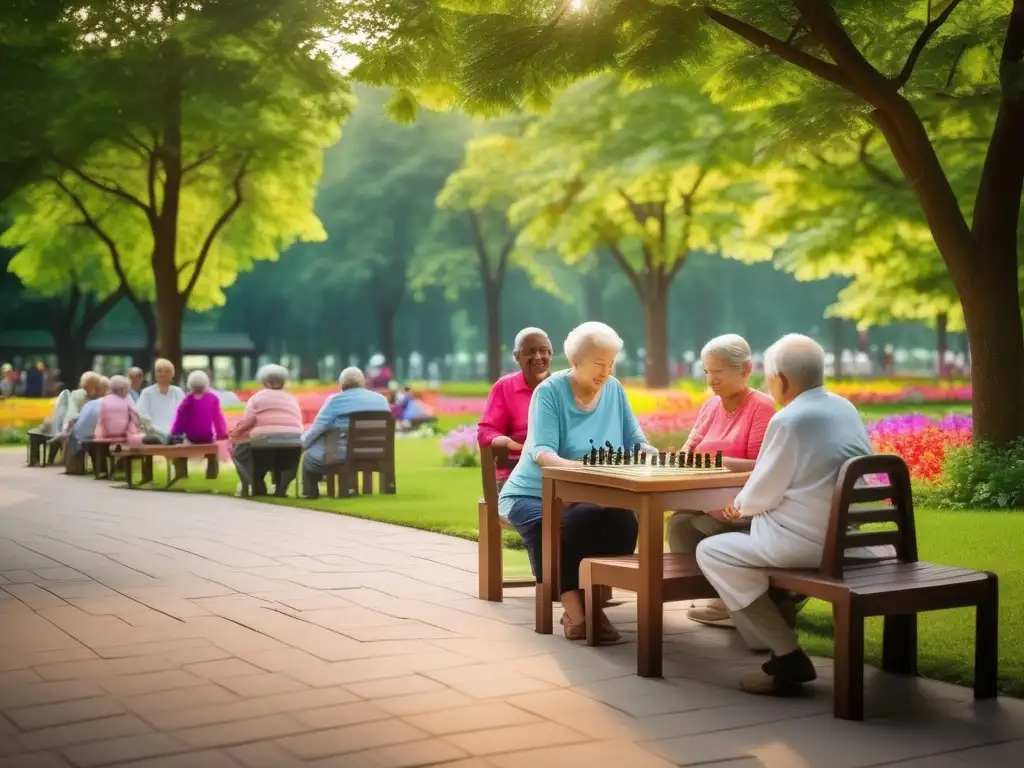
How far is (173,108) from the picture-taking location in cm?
2281

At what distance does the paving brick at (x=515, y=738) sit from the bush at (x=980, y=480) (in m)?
8.52

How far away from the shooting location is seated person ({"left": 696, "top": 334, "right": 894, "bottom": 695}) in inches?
238

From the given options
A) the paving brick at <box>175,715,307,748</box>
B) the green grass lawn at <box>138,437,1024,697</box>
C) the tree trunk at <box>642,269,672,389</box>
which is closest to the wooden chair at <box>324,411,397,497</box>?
the green grass lawn at <box>138,437,1024,697</box>

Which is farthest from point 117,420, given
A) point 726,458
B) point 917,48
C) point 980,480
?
point 726,458

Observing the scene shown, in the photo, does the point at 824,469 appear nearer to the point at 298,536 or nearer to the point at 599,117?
the point at 298,536

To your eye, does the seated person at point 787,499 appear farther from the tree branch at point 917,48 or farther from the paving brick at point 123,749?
the tree branch at point 917,48

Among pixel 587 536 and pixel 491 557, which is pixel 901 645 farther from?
pixel 491 557

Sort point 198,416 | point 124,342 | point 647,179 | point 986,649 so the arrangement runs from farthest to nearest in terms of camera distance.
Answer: point 124,342 < point 647,179 < point 198,416 < point 986,649

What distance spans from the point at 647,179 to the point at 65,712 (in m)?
23.8

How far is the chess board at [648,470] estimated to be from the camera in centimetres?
688

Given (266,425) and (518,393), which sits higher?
(518,393)

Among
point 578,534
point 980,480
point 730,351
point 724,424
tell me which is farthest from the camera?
point 980,480

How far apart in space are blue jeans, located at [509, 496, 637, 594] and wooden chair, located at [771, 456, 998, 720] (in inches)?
66.8

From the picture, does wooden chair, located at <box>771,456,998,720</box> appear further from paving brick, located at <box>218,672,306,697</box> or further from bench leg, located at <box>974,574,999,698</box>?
paving brick, located at <box>218,672,306,697</box>
